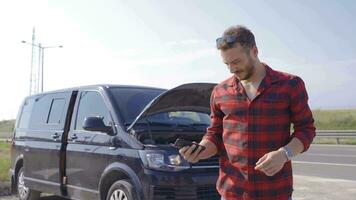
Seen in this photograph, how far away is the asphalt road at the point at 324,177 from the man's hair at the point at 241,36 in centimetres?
631

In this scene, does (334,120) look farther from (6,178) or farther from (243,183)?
(243,183)

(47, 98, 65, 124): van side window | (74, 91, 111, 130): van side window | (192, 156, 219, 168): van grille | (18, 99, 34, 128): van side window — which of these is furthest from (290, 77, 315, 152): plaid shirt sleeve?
(18, 99, 34, 128): van side window

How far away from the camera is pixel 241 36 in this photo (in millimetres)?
3211

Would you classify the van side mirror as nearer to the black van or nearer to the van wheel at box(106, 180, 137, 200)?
the black van

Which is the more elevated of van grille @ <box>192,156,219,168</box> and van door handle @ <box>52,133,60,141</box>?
van door handle @ <box>52,133,60,141</box>

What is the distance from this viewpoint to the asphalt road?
30.9 feet

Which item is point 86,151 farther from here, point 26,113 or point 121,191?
point 26,113

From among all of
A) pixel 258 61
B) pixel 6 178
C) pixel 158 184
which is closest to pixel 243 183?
pixel 258 61

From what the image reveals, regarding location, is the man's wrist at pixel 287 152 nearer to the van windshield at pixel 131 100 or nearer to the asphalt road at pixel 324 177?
the van windshield at pixel 131 100

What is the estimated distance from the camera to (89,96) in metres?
7.32

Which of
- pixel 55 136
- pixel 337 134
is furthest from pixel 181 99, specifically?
pixel 337 134

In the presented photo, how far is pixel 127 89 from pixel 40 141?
6.67 ft

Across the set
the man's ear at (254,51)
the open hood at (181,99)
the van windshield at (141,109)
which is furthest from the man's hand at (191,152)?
the van windshield at (141,109)

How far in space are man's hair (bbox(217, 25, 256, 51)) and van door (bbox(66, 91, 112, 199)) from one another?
3503mm
